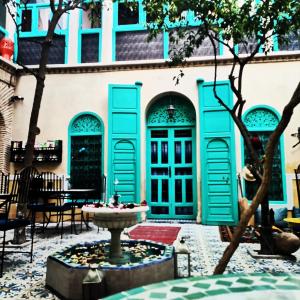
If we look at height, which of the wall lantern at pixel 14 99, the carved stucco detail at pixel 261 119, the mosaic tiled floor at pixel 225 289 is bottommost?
the mosaic tiled floor at pixel 225 289

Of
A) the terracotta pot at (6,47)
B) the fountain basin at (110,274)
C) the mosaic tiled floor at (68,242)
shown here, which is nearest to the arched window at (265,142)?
the mosaic tiled floor at (68,242)

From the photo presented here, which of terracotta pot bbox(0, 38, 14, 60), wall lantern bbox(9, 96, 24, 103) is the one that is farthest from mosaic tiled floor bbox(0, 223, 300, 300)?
terracotta pot bbox(0, 38, 14, 60)

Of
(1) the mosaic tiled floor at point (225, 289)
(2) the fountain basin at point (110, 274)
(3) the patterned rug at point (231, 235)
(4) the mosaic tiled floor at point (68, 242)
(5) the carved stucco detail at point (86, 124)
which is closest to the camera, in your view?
(1) the mosaic tiled floor at point (225, 289)

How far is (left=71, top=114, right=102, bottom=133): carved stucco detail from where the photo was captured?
7.52m

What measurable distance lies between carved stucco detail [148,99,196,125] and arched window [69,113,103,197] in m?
1.34

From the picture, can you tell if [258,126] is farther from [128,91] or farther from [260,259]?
[260,259]

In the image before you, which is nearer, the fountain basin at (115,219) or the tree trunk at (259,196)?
the tree trunk at (259,196)

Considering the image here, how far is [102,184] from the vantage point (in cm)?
720

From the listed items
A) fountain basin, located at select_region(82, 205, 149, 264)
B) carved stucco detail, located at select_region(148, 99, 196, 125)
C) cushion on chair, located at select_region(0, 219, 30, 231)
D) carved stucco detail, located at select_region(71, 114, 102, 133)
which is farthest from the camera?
carved stucco detail, located at select_region(148, 99, 196, 125)

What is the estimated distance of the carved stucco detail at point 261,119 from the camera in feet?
22.7

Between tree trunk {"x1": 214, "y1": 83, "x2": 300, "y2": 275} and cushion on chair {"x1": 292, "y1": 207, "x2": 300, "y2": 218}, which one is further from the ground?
tree trunk {"x1": 214, "y1": 83, "x2": 300, "y2": 275}

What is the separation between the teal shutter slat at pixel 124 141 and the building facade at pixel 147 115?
23 mm

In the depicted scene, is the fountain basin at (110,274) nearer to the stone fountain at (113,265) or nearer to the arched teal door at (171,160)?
the stone fountain at (113,265)

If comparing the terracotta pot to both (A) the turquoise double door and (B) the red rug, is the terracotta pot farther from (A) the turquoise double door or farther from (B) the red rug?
(B) the red rug
